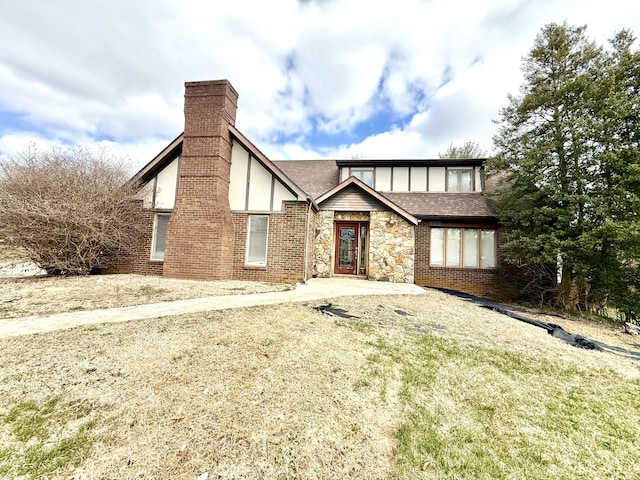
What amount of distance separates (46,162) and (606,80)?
17515 mm

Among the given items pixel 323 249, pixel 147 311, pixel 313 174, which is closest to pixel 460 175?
pixel 313 174

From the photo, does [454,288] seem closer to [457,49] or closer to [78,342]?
[457,49]

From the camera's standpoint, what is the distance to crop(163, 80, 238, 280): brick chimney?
970cm

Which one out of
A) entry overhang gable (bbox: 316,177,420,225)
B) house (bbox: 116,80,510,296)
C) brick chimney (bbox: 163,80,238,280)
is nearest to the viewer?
brick chimney (bbox: 163,80,238,280)

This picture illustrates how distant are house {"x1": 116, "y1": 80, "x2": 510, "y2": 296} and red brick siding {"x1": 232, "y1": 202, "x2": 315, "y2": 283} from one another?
0.04 metres

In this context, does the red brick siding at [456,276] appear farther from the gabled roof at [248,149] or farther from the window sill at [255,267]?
the window sill at [255,267]

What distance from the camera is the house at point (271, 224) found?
9.91 m

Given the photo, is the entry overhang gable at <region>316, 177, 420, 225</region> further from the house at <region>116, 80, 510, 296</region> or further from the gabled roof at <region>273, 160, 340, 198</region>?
the gabled roof at <region>273, 160, 340, 198</region>

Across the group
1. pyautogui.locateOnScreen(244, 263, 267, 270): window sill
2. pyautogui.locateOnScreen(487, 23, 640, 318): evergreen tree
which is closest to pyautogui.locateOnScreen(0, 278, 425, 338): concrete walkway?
pyautogui.locateOnScreen(244, 263, 267, 270): window sill

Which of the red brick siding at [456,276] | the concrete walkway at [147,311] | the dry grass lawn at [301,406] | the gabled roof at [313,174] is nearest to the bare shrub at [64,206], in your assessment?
the concrete walkway at [147,311]

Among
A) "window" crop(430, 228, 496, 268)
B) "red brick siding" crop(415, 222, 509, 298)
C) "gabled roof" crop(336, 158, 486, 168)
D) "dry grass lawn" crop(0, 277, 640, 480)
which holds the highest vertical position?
"gabled roof" crop(336, 158, 486, 168)

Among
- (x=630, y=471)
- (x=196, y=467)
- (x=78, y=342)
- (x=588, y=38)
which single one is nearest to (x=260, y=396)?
(x=196, y=467)

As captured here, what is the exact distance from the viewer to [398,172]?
47.9 ft

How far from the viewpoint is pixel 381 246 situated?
12047 mm
